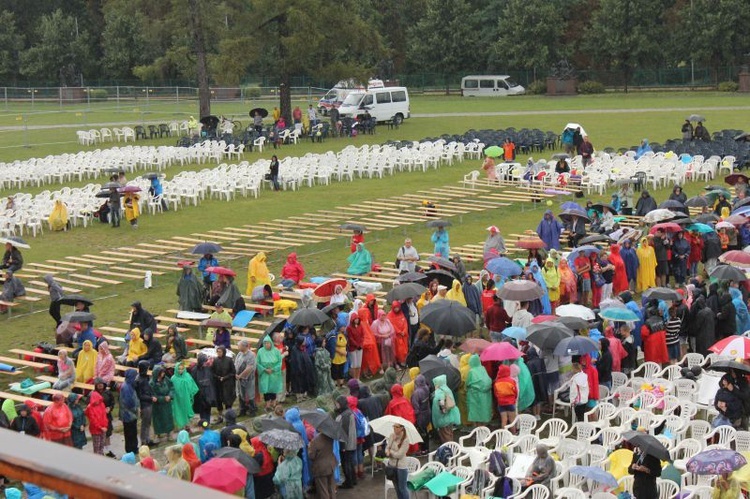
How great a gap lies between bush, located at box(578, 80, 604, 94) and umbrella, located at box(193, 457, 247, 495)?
66.6 meters

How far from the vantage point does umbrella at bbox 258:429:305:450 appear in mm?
11922

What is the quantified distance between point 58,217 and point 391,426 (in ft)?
65.4

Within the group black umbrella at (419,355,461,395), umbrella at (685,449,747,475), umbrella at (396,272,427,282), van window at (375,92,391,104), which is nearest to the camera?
umbrella at (685,449,747,475)

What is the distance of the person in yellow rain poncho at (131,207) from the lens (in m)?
31.1

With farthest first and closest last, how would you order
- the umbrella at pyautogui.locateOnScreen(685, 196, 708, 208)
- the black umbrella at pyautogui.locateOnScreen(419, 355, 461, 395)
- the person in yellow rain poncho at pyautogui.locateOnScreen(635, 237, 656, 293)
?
the umbrella at pyautogui.locateOnScreen(685, 196, 708, 208) → the person in yellow rain poncho at pyautogui.locateOnScreen(635, 237, 656, 293) → the black umbrella at pyautogui.locateOnScreen(419, 355, 461, 395)

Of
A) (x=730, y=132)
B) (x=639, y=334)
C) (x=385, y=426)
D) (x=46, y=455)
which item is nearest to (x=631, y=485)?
(x=385, y=426)

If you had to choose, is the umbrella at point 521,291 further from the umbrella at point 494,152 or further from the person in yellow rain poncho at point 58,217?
the umbrella at point 494,152

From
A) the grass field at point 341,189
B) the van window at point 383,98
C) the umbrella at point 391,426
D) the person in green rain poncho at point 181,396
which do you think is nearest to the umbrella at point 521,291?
the umbrella at point 391,426

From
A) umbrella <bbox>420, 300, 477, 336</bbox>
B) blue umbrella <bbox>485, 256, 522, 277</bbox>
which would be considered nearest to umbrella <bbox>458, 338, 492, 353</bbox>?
umbrella <bbox>420, 300, 477, 336</bbox>

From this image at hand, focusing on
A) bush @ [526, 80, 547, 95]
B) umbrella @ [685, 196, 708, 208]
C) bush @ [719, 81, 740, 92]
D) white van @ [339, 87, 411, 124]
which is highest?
bush @ [526, 80, 547, 95]

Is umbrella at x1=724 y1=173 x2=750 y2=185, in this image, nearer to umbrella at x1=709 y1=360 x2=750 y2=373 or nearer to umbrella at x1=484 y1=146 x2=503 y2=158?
umbrella at x1=484 y1=146 x2=503 y2=158

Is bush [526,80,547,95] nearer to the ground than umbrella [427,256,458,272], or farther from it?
farther from it

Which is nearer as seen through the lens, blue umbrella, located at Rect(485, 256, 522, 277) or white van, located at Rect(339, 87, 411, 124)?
blue umbrella, located at Rect(485, 256, 522, 277)

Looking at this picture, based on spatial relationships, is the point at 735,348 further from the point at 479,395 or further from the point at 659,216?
the point at 659,216
